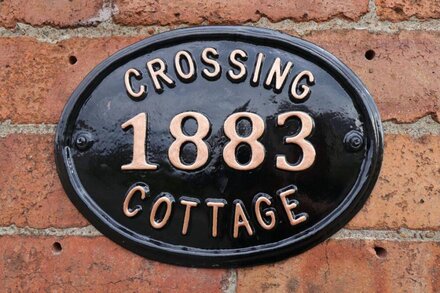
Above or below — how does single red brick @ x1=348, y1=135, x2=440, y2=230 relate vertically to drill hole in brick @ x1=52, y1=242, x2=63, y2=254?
above

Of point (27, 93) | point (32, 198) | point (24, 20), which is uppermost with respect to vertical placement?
point (24, 20)

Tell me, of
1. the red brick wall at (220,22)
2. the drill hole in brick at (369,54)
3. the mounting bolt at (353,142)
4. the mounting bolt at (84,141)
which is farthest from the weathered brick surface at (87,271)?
the drill hole in brick at (369,54)

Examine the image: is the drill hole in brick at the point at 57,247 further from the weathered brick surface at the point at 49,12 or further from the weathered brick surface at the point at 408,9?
the weathered brick surface at the point at 408,9

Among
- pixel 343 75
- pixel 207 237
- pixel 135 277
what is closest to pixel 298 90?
pixel 343 75

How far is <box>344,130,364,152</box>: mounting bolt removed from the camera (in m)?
0.74

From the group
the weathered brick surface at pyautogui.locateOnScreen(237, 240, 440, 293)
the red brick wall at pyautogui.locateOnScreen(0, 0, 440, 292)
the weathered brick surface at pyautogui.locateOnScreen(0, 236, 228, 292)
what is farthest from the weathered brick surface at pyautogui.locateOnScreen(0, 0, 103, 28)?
the weathered brick surface at pyautogui.locateOnScreen(237, 240, 440, 293)

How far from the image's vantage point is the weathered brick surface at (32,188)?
2.59 ft

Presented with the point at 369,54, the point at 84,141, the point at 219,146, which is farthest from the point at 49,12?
the point at 369,54

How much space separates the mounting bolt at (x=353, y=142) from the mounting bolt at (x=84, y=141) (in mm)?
346

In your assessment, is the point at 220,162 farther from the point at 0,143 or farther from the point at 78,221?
the point at 0,143

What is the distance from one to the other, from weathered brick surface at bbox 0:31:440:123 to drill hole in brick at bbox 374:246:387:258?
0.18 metres

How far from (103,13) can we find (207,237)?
35cm

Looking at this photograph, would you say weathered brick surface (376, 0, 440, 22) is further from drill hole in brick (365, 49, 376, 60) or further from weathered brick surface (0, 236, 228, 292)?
weathered brick surface (0, 236, 228, 292)

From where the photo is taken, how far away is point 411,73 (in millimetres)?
769
